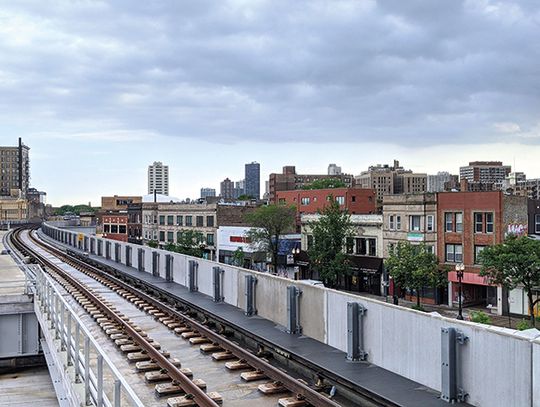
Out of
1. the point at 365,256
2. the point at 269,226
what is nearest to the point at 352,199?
the point at 269,226

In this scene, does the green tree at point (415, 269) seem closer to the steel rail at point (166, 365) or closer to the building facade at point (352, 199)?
the building facade at point (352, 199)

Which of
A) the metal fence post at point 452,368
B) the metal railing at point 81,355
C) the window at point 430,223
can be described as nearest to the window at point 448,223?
the window at point 430,223

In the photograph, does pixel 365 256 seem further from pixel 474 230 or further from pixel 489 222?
pixel 489 222

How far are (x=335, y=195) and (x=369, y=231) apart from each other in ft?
56.4

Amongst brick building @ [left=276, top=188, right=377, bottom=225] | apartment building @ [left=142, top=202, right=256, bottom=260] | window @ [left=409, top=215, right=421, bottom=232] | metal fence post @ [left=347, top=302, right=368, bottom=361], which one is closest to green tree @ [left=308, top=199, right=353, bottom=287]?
window @ [left=409, top=215, right=421, bottom=232]

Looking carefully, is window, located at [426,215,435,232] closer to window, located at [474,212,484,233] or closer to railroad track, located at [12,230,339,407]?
window, located at [474,212,484,233]

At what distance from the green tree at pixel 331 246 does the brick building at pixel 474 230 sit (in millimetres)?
8700

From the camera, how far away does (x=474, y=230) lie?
4803cm

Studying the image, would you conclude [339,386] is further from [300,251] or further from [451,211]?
[300,251]

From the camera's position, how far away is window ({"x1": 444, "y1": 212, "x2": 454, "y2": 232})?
164 ft

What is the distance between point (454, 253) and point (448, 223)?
2618 mm

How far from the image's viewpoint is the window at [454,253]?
48969 millimetres

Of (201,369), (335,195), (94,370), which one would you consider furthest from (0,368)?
(335,195)

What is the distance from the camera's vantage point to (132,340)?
14.7 metres
